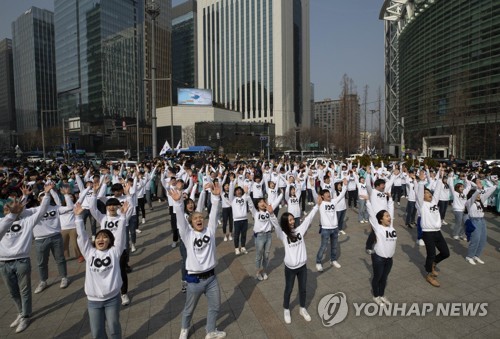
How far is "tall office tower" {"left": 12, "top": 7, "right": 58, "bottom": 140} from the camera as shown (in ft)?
367

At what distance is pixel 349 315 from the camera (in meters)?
5.02

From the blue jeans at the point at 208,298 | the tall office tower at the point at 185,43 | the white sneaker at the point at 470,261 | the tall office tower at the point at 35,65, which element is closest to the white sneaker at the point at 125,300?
the blue jeans at the point at 208,298

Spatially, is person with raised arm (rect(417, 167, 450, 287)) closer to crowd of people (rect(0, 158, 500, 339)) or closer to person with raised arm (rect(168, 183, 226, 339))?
crowd of people (rect(0, 158, 500, 339))

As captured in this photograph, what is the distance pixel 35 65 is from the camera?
112 m

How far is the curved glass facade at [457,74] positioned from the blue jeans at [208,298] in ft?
103

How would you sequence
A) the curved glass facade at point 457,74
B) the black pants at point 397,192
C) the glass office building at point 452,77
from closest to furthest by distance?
1. the black pants at point 397,192
2. the curved glass facade at point 457,74
3. the glass office building at point 452,77

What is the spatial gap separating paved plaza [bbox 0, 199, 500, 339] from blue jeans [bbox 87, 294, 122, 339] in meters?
0.93

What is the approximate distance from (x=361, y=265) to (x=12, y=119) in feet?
553

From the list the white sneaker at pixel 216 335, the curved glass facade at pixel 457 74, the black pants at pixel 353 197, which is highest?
the curved glass facade at pixel 457 74

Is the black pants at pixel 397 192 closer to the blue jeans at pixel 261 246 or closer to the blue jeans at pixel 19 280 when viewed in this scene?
the blue jeans at pixel 261 246

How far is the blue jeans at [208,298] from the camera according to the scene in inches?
163

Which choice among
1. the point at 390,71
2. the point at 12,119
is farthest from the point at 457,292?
the point at 12,119

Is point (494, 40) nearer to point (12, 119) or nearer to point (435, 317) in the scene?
point (435, 317)

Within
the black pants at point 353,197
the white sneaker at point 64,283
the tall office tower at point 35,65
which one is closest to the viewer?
the white sneaker at point 64,283
